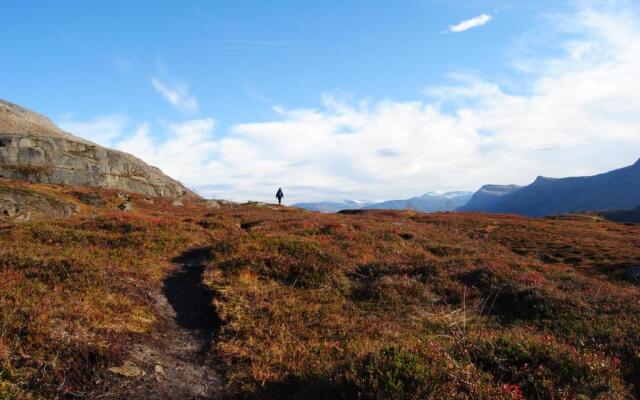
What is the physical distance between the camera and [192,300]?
48.6 feet

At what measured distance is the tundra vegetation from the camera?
26.3 ft

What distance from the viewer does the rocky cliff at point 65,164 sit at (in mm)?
56562

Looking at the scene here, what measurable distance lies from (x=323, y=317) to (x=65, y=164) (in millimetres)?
63730

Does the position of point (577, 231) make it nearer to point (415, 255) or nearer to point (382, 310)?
point (415, 255)

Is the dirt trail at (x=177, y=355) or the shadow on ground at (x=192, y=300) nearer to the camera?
the dirt trail at (x=177, y=355)

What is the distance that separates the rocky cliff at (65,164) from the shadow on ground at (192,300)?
4938 centimetres

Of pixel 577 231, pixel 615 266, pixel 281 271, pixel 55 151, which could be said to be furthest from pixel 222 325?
pixel 55 151

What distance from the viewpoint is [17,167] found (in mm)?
55156

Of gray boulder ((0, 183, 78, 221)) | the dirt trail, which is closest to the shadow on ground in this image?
the dirt trail

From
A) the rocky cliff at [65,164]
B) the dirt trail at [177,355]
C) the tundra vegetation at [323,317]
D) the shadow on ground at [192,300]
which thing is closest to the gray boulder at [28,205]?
the tundra vegetation at [323,317]

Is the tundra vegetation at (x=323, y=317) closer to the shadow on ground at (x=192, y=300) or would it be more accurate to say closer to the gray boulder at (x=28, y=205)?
the shadow on ground at (x=192, y=300)

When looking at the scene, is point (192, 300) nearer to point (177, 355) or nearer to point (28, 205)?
point (177, 355)

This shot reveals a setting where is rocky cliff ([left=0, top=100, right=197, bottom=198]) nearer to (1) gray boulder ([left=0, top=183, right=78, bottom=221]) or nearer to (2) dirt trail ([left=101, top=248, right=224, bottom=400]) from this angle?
(1) gray boulder ([left=0, top=183, right=78, bottom=221])

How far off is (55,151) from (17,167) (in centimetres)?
775
